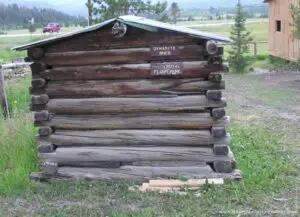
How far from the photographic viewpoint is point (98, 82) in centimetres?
673

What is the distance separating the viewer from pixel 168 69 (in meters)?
6.52

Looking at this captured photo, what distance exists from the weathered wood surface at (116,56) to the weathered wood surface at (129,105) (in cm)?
51

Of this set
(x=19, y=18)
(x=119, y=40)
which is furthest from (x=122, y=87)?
(x=19, y=18)

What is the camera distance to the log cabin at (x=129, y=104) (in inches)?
258

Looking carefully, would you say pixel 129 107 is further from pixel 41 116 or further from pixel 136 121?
pixel 41 116

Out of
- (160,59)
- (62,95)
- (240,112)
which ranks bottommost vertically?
(240,112)

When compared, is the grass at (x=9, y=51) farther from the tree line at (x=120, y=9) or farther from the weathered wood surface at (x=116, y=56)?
the weathered wood surface at (x=116, y=56)

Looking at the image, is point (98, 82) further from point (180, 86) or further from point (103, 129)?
point (180, 86)

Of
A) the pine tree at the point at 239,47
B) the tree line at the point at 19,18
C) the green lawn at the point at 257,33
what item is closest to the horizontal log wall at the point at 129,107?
the pine tree at the point at 239,47

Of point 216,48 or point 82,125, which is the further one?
point 82,125

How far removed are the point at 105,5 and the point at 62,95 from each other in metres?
16.4

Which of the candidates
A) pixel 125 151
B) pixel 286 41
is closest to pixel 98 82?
pixel 125 151

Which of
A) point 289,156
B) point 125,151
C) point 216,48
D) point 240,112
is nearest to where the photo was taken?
point 216,48

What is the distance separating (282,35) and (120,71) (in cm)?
1938
